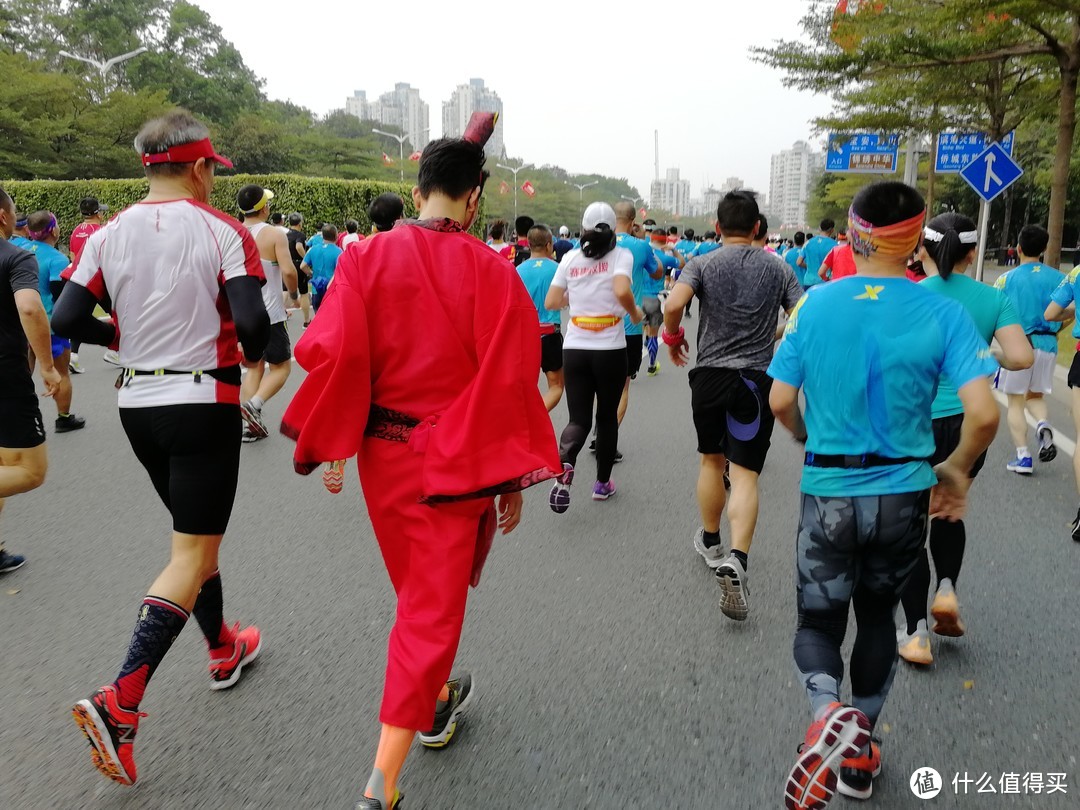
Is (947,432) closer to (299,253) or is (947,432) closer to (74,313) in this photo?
(74,313)

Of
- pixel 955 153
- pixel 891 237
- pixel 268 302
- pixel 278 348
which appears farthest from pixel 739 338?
pixel 955 153

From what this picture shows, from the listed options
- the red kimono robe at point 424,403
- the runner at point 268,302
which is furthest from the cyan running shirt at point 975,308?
the runner at point 268,302

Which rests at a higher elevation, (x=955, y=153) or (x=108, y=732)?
(x=955, y=153)

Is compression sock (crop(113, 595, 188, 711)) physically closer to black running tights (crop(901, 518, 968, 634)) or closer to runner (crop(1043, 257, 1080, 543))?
black running tights (crop(901, 518, 968, 634))

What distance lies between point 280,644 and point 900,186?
115 inches

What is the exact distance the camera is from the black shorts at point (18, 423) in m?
3.87

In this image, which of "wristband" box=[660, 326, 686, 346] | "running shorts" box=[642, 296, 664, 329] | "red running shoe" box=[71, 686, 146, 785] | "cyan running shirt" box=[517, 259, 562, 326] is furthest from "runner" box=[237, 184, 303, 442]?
"red running shoe" box=[71, 686, 146, 785]

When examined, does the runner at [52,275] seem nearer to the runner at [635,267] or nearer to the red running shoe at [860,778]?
the runner at [635,267]

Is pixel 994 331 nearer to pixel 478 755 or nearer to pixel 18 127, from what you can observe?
pixel 478 755

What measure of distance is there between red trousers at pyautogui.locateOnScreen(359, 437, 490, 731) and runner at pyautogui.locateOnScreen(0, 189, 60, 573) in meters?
2.42

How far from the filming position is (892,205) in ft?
7.72

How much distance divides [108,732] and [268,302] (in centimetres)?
535

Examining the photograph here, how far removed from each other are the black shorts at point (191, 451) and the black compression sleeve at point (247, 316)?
0.81 feet

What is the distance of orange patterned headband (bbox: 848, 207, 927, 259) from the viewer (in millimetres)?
2355
